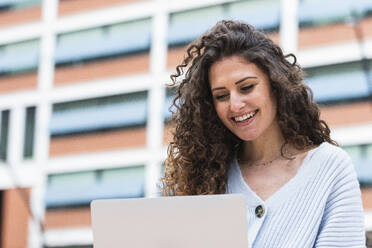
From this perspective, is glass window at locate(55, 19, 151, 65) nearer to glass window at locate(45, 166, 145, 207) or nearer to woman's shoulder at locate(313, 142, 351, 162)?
glass window at locate(45, 166, 145, 207)

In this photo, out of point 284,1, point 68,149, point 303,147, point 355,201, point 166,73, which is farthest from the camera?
point 68,149

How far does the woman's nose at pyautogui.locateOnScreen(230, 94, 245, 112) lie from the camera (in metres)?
1.58

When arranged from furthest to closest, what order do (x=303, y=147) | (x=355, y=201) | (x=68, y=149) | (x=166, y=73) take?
(x=68, y=149) < (x=166, y=73) < (x=303, y=147) < (x=355, y=201)

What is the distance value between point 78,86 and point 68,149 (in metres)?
1.16

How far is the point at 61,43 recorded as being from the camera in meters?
10.6

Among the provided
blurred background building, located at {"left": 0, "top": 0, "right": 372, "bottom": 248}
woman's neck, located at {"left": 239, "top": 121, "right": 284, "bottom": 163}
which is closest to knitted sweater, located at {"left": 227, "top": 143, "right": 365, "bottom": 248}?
woman's neck, located at {"left": 239, "top": 121, "right": 284, "bottom": 163}

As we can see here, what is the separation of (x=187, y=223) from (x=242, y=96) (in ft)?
1.50

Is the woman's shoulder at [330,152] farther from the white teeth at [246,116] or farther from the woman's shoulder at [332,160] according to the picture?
the white teeth at [246,116]

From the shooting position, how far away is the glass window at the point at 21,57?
10797 mm

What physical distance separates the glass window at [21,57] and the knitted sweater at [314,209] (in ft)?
32.1

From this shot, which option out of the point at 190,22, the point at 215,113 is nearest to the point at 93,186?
the point at 190,22

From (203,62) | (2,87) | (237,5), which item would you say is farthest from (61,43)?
(203,62)

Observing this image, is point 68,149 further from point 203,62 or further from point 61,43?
point 203,62

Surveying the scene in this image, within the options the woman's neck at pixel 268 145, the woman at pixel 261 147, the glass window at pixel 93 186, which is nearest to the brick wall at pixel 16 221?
the glass window at pixel 93 186
